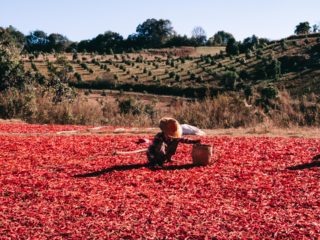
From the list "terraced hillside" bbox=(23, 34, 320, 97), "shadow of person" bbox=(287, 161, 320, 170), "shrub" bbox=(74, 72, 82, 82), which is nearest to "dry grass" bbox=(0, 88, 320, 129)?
"shadow of person" bbox=(287, 161, 320, 170)

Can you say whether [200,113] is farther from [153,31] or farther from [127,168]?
[153,31]

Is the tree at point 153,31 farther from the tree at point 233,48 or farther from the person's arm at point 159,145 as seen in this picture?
the person's arm at point 159,145

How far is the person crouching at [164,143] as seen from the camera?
32.7 ft

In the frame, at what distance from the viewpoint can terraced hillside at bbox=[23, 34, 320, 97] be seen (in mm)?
59906

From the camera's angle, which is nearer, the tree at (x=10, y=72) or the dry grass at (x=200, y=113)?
the dry grass at (x=200, y=113)

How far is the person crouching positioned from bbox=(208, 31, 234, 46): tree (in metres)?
102

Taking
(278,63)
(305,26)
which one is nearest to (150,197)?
(278,63)

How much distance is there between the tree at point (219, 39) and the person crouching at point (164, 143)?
102307mm

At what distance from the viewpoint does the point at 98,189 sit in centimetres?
821

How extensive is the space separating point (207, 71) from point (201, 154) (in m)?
61.1

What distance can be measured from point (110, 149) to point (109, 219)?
5.71 metres

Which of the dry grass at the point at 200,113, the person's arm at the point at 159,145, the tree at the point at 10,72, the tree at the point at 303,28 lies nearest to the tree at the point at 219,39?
the tree at the point at 303,28

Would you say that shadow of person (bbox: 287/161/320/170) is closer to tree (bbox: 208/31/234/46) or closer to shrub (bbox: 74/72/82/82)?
shrub (bbox: 74/72/82/82)

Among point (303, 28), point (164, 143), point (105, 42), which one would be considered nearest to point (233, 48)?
point (303, 28)
